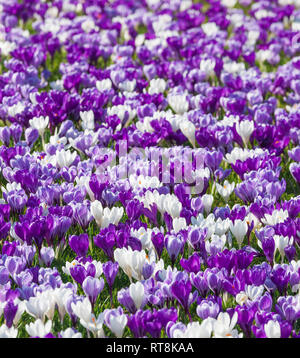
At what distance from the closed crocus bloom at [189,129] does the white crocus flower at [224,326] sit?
2.95m

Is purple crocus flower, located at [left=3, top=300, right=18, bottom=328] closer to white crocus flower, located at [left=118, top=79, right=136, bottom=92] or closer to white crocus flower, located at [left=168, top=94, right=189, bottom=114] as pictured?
white crocus flower, located at [left=168, top=94, right=189, bottom=114]

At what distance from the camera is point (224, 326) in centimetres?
370

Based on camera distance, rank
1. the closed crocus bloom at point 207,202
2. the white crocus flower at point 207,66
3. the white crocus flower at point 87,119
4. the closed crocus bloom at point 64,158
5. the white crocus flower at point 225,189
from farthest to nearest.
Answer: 1. the white crocus flower at point 207,66
2. the white crocus flower at point 87,119
3. the closed crocus bloom at point 64,158
4. the white crocus flower at point 225,189
5. the closed crocus bloom at point 207,202

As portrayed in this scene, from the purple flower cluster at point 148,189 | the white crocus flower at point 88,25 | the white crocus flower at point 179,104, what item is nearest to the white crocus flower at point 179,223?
the purple flower cluster at point 148,189

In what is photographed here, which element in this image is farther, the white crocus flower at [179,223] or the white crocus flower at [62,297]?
the white crocus flower at [179,223]

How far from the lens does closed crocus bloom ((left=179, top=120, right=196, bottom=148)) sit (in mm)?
6508

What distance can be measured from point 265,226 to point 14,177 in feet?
6.48

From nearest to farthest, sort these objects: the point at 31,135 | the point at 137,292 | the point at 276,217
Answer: the point at 137,292
the point at 276,217
the point at 31,135

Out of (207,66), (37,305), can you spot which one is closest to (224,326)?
(37,305)

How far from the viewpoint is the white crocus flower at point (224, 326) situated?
12.1 feet

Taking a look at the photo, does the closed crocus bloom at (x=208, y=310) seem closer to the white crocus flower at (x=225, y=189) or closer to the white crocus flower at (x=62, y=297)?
the white crocus flower at (x=62, y=297)

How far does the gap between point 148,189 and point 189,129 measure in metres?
1.40

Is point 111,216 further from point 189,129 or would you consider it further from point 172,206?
point 189,129
